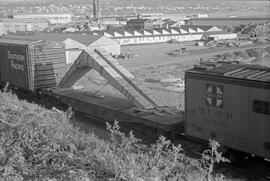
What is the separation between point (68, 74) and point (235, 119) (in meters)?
15.1

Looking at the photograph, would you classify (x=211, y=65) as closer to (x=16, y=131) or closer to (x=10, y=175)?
(x=16, y=131)

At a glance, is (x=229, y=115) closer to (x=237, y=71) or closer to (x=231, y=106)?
(x=231, y=106)

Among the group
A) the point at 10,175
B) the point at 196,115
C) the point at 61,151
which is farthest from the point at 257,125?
the point at 10,175

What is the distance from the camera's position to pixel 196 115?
16000 mm

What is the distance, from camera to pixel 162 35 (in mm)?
80500

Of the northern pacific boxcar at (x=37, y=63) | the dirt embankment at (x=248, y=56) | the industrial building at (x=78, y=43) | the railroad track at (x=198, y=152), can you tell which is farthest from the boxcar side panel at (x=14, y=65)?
the dirt embankment at (x=248, y=56)

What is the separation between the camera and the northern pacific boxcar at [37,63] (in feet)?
A: 85.5

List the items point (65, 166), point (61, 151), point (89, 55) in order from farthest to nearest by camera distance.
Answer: point (89, 55), point (61, 151), point (65, 166)

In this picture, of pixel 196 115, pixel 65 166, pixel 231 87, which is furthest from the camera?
Answer: pixel 196 115

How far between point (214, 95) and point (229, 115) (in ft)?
3.35

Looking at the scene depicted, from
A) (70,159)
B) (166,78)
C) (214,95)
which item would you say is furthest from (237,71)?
(166,78)

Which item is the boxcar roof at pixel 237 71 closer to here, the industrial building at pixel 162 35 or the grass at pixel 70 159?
the grass at pixel 70 159

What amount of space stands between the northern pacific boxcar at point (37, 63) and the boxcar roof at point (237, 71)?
1299 cm

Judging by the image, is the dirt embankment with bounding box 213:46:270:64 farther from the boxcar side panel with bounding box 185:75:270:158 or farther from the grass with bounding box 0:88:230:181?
the grass with bounding box 0:88:230:181
